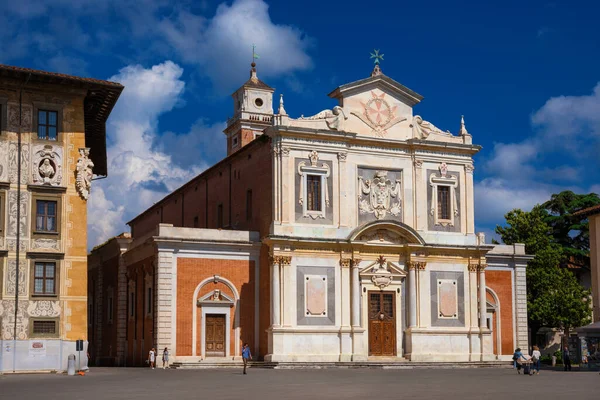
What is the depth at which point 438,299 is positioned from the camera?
49.5 metres

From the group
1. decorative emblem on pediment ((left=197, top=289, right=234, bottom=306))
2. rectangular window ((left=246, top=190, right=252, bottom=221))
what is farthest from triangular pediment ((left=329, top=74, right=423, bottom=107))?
decorative emblem on pediment ((left=197, top=289, right=234, bottom=306))

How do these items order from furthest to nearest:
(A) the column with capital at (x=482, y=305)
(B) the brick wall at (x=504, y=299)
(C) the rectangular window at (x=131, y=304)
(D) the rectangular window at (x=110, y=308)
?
(D) the rectangular window at (x=110, y=308)
(B) the brick wall at (x=504, y=299)
(C) the rectangular window at (x=131, y=304)
(A) the column with capital at (x=482, y=305)

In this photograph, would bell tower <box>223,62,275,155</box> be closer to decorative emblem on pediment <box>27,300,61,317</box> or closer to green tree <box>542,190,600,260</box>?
green tree <box>542,190,600,260</box>

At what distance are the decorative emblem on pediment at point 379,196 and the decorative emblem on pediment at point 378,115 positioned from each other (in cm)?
257

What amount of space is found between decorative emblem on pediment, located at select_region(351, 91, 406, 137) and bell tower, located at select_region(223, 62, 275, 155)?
1037 inches

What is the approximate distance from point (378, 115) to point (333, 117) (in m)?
2.89

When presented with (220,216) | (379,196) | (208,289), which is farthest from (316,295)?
(220,216)

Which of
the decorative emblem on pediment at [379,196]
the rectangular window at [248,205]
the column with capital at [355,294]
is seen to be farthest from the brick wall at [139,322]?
the decorative emblem on pediment at [379,196]

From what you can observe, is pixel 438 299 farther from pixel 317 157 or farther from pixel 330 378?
pixel 330 378

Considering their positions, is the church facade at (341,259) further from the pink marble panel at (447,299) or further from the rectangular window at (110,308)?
the rectangular window at (110,308)

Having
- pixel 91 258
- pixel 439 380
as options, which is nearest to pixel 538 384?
pixel 439 380

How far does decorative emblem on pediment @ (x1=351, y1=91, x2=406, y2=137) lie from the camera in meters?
49.7

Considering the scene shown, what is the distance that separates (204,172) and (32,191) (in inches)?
832

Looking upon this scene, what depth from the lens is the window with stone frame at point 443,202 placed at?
166ft
